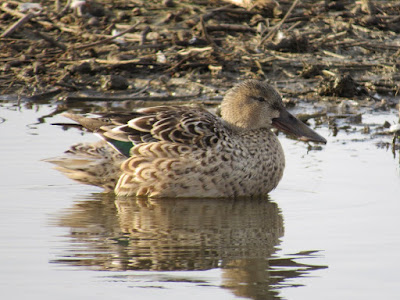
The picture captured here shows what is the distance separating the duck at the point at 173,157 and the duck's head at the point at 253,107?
0.59ft

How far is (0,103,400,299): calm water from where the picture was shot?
5082mm

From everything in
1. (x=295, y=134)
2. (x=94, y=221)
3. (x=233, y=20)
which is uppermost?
(x=233, y=20)

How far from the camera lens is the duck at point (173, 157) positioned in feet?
24.5

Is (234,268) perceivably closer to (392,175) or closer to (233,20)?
(392,175)

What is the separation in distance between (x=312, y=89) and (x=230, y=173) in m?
3.74

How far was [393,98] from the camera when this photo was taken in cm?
1073

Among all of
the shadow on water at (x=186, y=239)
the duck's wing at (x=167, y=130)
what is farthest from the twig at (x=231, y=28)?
the shadow on water at (x=186, y=239)

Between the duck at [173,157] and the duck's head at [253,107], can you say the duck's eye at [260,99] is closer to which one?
the duck's head at [253,107]

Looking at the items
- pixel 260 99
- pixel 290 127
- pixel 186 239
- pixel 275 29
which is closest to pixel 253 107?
pixel 260 99

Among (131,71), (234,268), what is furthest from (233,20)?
(234,268)

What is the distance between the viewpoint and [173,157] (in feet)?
24.6

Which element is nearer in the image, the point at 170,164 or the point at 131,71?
the point at 170,164

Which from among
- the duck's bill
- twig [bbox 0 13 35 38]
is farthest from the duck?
twig [bbox 0 13 35 38]

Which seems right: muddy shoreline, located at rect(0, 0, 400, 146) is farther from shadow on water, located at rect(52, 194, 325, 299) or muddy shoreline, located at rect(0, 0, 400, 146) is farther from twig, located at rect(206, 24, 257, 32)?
shadow on water, located at rect(52, 194, 325, 299)
